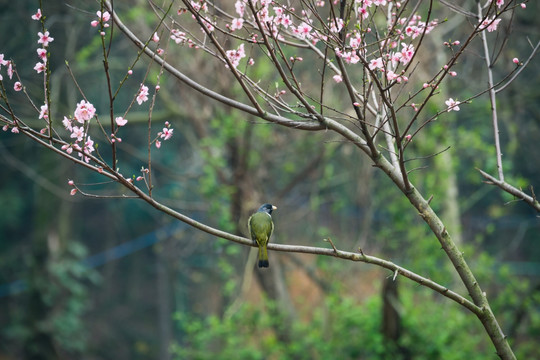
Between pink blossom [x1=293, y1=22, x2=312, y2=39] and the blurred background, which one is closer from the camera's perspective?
pink blossom [x1=293, y1=22, x2=312, y2=39]

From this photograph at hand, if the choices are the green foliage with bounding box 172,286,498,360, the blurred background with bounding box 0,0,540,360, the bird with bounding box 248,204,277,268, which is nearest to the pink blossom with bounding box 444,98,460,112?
the bird with bounding box 248,204,277,268

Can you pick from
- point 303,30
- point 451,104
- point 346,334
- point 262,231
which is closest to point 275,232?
point 346,334

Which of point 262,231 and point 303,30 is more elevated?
point 303,30

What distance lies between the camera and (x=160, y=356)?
456 inches

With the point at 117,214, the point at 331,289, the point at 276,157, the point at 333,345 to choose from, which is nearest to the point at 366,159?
the point at 276,157

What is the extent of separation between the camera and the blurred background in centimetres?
701

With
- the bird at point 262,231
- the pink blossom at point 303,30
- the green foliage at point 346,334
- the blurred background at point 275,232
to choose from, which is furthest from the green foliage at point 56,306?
the pink blossom at point 303,30

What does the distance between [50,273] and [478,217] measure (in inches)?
315

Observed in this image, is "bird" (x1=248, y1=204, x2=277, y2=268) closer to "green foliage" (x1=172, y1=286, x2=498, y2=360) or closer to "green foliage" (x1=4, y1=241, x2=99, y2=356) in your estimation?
"green foliage" (x1=172, y1=286, x2=498, y2=360)

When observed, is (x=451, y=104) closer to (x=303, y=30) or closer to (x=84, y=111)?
(x=303, y=30)

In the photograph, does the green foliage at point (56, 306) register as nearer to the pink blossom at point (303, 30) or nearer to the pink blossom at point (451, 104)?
the pink blossom at point (303, 30)

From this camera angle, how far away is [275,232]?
812cm

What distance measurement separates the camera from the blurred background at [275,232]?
7.01 m

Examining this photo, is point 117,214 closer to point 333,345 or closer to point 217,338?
point 217,338
